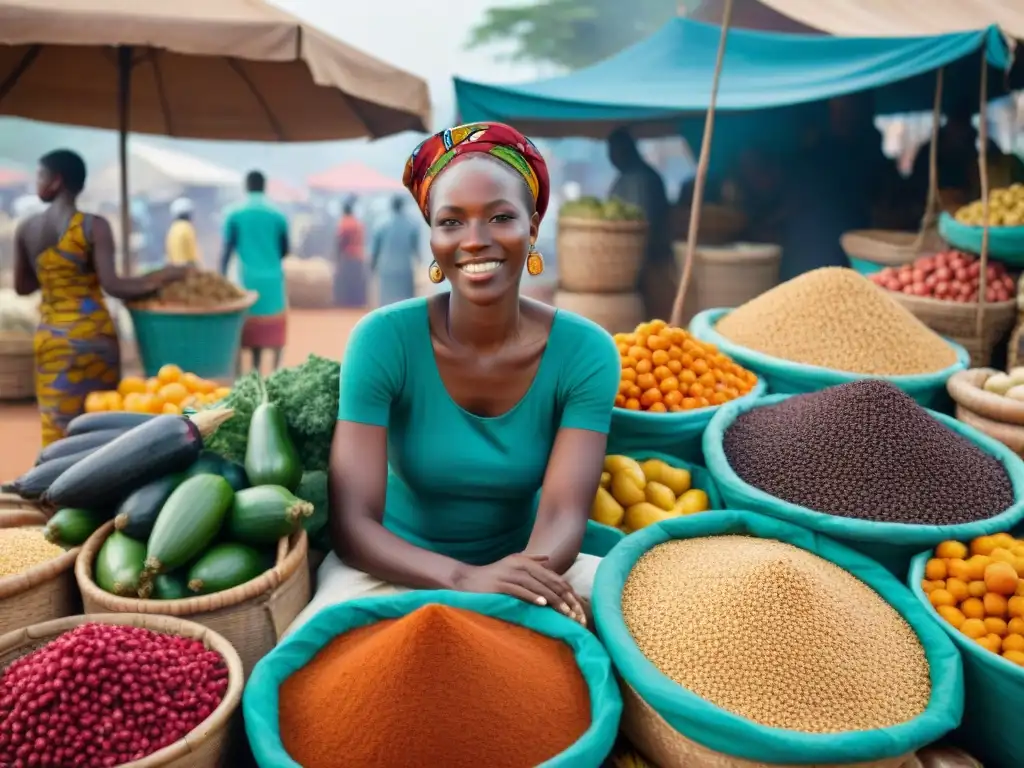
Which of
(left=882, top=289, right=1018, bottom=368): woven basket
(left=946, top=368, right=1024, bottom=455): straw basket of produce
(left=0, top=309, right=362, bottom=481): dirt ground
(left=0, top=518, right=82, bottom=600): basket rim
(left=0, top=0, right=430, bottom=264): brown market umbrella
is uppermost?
(left=0, top=0, right=430, bottom=264): brown market umbrella

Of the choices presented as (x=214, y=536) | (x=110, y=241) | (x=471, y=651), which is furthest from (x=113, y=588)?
(x=110, y=241)

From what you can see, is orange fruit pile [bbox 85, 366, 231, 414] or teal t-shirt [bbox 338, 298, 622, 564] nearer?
teal t-shirt [bbox 338, 298, 622, 564]

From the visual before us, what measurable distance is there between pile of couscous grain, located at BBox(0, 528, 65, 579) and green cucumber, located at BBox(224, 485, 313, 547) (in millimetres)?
333

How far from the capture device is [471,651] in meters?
1.07

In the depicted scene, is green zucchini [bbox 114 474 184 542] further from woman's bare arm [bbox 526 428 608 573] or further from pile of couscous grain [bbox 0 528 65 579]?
woman's bare arm [bbox 526 428 608 573]

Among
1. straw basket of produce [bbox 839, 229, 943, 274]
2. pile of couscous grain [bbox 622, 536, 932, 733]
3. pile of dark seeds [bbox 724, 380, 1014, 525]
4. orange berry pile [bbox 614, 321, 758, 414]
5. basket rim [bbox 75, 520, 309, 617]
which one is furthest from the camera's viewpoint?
straw basket of produce [bbox 839, 229, 943, 274]

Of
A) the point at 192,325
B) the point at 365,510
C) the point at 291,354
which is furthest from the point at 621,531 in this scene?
the point at 291,354

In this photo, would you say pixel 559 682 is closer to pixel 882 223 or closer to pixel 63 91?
pixel 63 91

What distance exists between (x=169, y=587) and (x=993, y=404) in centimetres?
201

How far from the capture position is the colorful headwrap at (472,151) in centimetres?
143

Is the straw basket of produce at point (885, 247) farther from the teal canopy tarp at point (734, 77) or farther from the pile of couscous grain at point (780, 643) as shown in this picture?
the pile of couscous grain at point (780, 643)

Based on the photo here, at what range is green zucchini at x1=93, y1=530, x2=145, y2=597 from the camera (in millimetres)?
1280

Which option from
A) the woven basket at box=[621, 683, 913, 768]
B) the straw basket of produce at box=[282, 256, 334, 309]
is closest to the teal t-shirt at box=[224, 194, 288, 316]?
the woven basket at box=[621, 683, 913, 768]

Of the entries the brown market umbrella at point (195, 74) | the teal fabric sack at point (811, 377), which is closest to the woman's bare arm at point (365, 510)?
the teal fabric sack at point (811, 377)
